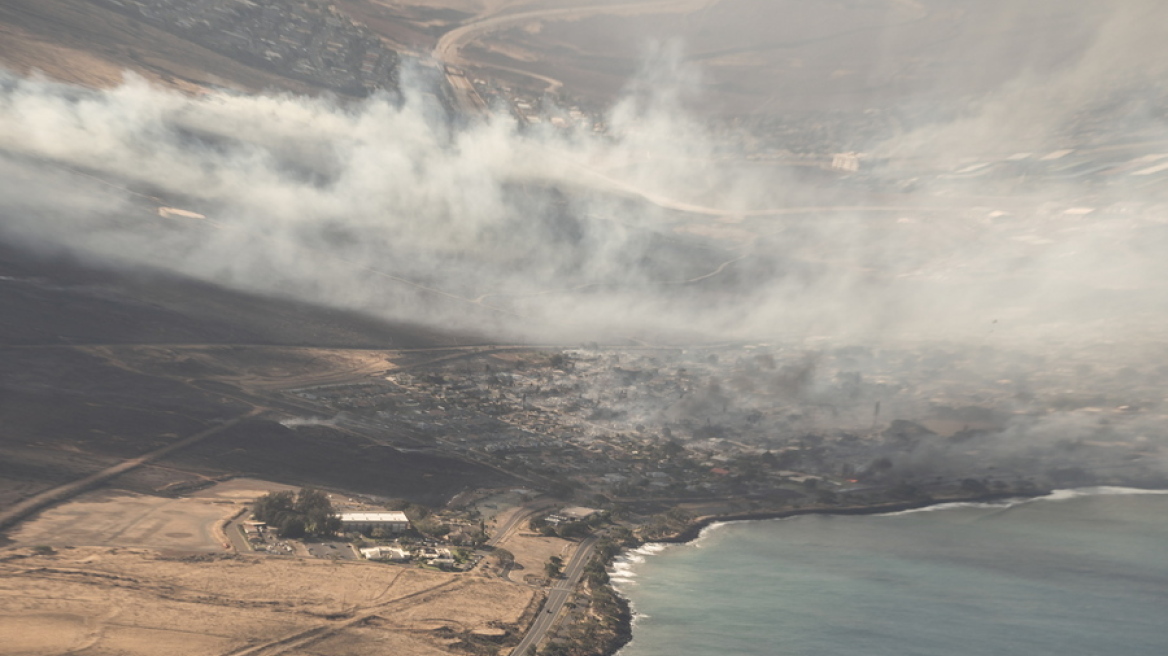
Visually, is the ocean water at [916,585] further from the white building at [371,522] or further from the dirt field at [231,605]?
the white building at [371,522]

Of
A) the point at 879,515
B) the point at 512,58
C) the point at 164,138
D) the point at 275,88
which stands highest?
the point at 512,58

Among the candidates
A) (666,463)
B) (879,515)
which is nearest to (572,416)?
(666,463)

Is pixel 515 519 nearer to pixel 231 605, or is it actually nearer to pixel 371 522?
pixel 371 522

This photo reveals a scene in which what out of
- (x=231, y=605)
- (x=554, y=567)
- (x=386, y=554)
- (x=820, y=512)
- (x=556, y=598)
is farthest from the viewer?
(x=820, y=512)

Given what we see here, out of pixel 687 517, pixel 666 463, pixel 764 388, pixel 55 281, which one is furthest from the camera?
pixel 764 388

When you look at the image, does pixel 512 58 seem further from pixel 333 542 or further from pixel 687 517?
pixel 333 542

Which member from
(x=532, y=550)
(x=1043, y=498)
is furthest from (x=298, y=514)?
(x=1043, y=498)

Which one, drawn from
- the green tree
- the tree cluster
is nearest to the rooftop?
the tree cluster
